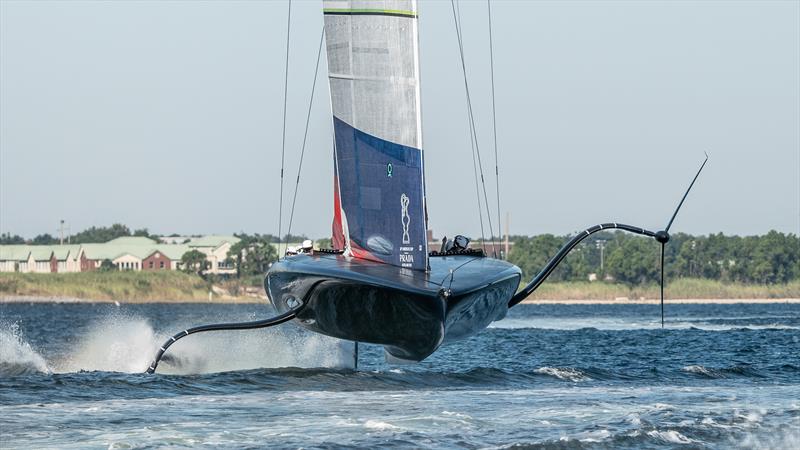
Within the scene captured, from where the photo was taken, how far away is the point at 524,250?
16312cm

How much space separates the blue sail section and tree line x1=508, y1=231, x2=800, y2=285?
5103 inches

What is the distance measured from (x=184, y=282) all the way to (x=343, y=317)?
12606 cm

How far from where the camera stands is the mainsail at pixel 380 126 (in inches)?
840

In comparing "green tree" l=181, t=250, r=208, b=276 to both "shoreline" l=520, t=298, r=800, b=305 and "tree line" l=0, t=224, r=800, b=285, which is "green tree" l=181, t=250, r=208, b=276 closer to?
"tree line" l=0, t=224, r=800, b=285

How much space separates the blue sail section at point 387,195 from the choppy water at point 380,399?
2430 mm

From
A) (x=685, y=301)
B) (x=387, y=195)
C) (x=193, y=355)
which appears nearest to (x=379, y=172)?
(x=387, y=195)

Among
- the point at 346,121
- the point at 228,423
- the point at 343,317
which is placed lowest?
the point at 228,423

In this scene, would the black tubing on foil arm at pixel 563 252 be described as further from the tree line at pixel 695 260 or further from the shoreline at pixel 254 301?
the tree line at pixel 695 260

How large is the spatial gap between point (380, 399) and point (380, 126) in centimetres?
438

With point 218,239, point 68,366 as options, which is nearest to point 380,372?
point 68,366

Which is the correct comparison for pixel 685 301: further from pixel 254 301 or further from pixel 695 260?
pixel 254 301

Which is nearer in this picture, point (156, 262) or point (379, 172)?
point (379, 172)

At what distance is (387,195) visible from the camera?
21.3 meters

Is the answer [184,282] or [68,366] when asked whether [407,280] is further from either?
[184,282]
